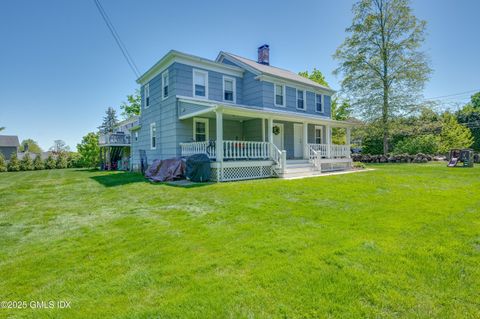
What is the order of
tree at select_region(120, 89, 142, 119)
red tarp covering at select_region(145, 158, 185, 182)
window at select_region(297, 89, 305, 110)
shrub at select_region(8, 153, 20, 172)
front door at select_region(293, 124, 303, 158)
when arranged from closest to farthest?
1. red tarp covering at select_region(145, 158, 185, 182)
2. front door at select_region(293, 124, 303, 158)
3. window at select_region(297, 89, 305, 110)
4. shrub at select_region(8, 153, 20, 172)
5. tree at select_region(120, 89, 142, 119)

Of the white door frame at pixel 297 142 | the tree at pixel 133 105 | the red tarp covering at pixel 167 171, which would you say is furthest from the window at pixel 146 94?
the tree at pixel 133 105

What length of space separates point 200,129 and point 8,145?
46.9 m

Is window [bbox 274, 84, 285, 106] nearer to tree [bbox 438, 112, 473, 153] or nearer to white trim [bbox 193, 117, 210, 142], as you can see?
white trim [bbox 193, 117, 210, 142]

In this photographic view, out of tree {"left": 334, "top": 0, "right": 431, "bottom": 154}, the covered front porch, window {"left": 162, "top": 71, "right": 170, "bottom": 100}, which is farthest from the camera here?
tree {"left": 334, "top": 0, "right": 431, "bottom": 154}

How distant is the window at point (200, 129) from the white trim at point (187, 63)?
2919 mm

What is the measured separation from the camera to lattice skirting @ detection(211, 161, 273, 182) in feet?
33.9

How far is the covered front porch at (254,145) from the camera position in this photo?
35.1 feet

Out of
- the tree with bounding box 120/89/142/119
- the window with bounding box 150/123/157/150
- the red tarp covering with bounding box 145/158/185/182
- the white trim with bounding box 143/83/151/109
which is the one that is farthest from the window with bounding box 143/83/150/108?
the tree with bounding box 120/89/142/119

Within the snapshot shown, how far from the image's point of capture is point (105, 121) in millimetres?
64750

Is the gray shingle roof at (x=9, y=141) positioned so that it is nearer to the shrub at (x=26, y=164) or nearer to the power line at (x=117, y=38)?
the shrub at (x=26, y=164)

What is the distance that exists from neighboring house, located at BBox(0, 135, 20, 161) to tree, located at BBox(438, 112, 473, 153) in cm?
5997

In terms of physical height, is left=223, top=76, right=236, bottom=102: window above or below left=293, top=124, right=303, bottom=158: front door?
above

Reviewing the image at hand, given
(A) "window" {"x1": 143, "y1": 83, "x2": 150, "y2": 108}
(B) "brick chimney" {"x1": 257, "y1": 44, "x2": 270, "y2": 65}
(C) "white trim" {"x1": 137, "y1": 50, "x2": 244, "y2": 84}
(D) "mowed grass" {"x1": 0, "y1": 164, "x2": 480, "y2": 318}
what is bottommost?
(D) "mowed grass" {"x1": 0, "y1": 164, "x2": 480, "y2": 318}

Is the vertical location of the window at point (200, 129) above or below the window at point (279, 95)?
below
